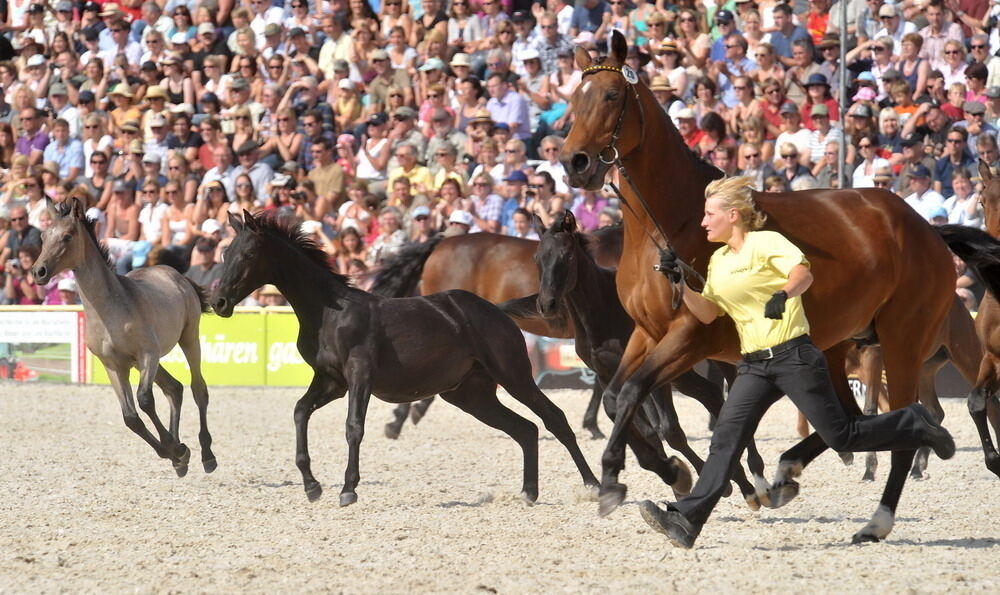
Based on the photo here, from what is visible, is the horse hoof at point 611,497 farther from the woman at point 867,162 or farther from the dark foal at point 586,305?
the woman at point 867,162

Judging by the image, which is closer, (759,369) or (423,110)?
(759,369)

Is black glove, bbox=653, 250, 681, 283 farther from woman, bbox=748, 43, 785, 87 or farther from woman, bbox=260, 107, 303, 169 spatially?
woman, bbox=260, 107, 303, 169

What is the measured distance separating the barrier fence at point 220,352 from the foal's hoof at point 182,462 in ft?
20.5

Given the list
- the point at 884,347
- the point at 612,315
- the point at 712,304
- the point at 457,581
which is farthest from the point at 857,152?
the point at 457,581

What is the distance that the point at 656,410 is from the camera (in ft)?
29.0

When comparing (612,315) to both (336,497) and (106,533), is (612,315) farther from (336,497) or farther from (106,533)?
(106,533)

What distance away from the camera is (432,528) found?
7211 millimetres

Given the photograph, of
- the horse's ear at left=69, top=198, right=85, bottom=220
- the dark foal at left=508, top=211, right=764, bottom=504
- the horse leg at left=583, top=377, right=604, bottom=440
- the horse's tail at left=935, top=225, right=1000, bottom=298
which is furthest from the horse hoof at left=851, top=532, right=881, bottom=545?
the horse's ear at left=69, top=198, right=85, bottom=220

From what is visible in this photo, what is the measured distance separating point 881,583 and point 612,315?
3.94 m

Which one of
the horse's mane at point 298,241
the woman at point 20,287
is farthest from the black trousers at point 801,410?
the woman at point 20,287

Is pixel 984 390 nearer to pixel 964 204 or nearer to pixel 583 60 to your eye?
pixel 583 60

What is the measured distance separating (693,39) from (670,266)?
36.5 ft

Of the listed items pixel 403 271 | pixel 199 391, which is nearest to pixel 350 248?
pixel 403 271

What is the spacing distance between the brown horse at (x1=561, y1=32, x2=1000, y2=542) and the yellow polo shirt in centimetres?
48
